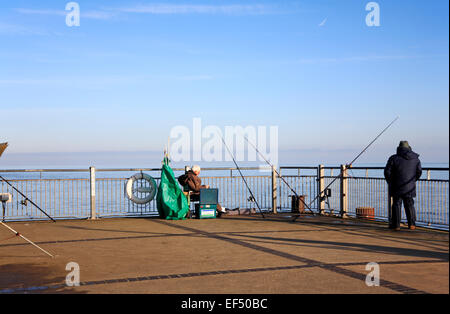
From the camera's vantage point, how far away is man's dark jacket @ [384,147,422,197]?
10.8 m

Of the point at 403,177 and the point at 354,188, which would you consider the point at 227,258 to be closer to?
the point at 403,177

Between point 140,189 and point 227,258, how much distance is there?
7455mm

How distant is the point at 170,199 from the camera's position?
14.1 metres

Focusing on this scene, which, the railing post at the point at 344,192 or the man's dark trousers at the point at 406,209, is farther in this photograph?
the railing post at the point at 344,192

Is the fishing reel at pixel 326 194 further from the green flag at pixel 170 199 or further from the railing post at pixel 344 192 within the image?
the green flag at pixel 170 199

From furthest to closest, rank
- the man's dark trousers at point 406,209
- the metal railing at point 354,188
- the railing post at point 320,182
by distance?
the railing post at point 320,182 < the metal railing at point 354,188 < the man's dark trousers at point 406,209

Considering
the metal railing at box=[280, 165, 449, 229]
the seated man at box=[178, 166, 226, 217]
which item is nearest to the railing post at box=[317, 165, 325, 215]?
the metal railing at box=[280, 165, 449, 229]

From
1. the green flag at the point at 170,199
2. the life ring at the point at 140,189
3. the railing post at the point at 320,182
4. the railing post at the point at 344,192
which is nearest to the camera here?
the railing post at the point at 344,192

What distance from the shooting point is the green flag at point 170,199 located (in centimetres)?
1394

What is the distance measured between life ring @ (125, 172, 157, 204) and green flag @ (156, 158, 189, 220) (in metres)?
0.50

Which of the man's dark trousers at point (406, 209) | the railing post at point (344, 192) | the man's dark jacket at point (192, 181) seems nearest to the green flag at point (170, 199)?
the man's dark jacket at point (192, 181)

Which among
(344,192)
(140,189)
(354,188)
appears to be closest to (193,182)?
(140,189)

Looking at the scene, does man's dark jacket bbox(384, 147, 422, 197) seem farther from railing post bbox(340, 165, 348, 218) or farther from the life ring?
the life ring

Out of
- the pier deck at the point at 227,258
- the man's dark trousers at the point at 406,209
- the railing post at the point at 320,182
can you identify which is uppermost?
the railing post at the point at 320,182
